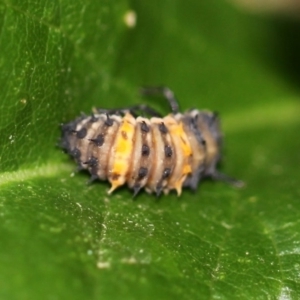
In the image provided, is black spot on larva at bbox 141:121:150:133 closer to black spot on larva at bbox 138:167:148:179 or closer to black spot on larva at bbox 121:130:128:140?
black spot on larva at bbox 121:130:128:140

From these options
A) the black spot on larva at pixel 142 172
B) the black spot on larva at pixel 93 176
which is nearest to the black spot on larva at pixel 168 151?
the black spot on larva at pixel 142 172

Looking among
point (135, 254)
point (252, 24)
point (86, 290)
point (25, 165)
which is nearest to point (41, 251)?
point (86, 290)

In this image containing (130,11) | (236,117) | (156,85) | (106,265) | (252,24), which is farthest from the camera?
(252,24)

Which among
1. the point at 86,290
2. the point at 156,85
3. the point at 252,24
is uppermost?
the point at 252,24

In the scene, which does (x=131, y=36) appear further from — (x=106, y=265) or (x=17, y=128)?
(x=106, y=265)

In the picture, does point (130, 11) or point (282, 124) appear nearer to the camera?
point (130, 11)

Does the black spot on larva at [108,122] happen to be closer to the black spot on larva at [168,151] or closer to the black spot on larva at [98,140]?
the black spot on larva at [98,140]

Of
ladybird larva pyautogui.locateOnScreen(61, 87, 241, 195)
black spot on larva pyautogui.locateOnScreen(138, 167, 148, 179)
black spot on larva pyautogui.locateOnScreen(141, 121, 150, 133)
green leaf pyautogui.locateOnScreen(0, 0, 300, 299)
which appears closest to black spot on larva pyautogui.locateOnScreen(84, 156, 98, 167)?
ladybird larva pyautogui.locateOnScreen(61, 87, 241, 195)

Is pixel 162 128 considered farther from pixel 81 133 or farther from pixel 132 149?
pixel 81 133

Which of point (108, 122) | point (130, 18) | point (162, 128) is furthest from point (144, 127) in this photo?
point (130, 18)
